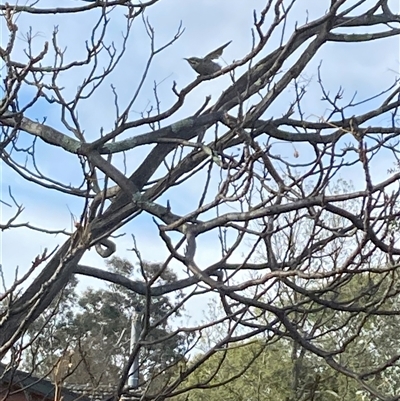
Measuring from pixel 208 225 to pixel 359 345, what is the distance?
307 inches

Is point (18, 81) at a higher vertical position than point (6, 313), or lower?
higher

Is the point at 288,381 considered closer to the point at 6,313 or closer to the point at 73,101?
the point at 73,101

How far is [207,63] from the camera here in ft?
10.0

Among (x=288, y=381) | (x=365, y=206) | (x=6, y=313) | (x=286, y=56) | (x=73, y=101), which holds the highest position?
(x=288, y=381)

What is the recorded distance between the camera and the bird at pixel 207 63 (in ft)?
9.96

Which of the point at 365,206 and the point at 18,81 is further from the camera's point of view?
the point at 18,81

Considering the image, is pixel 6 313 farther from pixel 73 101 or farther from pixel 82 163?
pixel 73 101

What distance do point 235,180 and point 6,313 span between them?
91 cm

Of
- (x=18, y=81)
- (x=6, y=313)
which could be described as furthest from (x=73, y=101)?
(x=6, y=313)

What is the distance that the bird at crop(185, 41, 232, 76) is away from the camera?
304 centimetres

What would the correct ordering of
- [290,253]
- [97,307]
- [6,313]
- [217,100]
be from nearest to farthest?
[6,313] → [290,253] → [217,100] → [97,307]

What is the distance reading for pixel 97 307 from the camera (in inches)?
562

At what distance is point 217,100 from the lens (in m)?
2.99

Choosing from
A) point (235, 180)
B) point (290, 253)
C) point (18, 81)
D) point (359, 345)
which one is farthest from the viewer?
point (359, 345)
